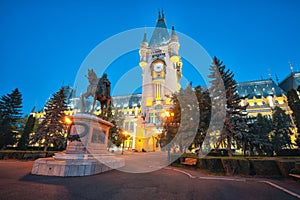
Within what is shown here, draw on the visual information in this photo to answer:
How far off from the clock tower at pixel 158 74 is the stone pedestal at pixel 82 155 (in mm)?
41575

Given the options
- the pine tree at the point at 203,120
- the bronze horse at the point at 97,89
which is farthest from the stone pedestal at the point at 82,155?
the pine tree at the point at 203,120

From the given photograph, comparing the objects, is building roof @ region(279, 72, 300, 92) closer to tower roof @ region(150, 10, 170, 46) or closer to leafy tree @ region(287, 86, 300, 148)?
leafy tree @ region(287, 86, 300, 148)

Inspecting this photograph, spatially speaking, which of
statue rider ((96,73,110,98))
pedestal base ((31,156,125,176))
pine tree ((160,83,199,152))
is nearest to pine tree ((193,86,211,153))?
pine tree ((160,83,199,152))

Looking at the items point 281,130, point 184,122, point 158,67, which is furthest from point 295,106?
point 158,67

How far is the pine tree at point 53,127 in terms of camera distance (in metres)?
21.7

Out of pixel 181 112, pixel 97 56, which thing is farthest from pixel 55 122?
pixel 181 112

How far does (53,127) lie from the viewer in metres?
21.9

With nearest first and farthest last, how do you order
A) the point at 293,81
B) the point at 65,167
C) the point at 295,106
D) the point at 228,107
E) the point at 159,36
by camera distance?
the point at 65,167
the point at 228,107
the point at 295,106
the point at 293,81
the point at 159,36

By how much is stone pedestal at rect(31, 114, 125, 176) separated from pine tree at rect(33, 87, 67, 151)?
1701cm

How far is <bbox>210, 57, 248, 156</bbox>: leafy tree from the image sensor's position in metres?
13.6

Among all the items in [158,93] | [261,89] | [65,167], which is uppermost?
[261,89]

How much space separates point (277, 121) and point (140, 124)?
118ft

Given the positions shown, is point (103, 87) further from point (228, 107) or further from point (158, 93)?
point (158, 93)

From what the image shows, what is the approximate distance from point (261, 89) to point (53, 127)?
242 feet
